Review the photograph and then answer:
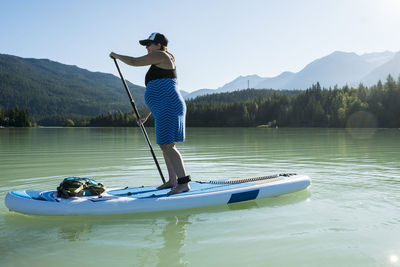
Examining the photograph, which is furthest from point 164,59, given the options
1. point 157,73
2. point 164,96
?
point 164,96

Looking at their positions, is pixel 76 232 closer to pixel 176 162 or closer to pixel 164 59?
pixel 176 162

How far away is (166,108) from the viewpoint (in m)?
6.03

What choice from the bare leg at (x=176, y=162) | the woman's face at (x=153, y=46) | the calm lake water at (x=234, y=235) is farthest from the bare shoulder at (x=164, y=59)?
the calm lake water at (x=234, y=235)

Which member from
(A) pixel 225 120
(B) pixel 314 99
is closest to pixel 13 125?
(A) pixel 225 120

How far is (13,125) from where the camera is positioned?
140 meters

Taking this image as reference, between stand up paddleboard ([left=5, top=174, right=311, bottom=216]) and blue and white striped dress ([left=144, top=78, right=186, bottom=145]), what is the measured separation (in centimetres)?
98

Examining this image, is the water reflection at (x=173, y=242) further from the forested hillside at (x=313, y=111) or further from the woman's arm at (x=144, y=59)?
the forested hillside at (x=313, y=111)

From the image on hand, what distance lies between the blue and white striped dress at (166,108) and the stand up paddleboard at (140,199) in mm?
977

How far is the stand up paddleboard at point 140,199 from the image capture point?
18.2 ft

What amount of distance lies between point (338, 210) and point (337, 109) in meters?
129

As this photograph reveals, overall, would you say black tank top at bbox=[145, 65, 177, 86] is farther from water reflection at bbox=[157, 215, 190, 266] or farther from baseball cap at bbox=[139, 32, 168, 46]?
water reflection at bbox=[157, 215, 190, 266]

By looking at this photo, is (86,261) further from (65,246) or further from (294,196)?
(294,196)

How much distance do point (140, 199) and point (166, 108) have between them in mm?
1513

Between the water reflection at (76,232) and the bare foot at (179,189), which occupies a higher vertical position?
the bare foot at (179,189)
